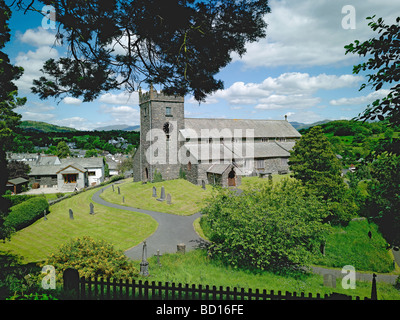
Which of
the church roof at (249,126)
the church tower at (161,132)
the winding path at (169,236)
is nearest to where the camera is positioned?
the winding path at (169,236)

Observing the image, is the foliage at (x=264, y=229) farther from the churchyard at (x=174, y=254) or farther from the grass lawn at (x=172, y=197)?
the grass lawn at (x=172, y=197)

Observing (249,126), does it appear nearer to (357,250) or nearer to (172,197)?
(172,197)

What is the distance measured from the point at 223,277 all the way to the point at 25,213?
79.4 ft

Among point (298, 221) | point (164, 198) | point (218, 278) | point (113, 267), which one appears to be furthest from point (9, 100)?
point (298, 221)

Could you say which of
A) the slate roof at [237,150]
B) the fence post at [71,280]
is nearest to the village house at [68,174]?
the slate roof at [237,150]

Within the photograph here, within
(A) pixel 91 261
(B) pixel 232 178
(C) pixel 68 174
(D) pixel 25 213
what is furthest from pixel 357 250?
(C) pixel 68 174

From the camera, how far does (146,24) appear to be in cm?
738

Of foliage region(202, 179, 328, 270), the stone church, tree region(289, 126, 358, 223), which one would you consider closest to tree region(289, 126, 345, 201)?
tree region(289, 126, 358, 223)

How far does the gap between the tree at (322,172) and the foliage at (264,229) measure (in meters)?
11.0

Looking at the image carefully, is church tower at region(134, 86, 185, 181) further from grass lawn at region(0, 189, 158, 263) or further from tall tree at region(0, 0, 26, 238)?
tall tree at region(0, 0, 26, 238)

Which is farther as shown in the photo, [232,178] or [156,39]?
[232,178]

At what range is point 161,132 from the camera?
3906 cm

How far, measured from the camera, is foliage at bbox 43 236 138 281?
902cm

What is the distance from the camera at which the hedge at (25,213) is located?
952 inches
